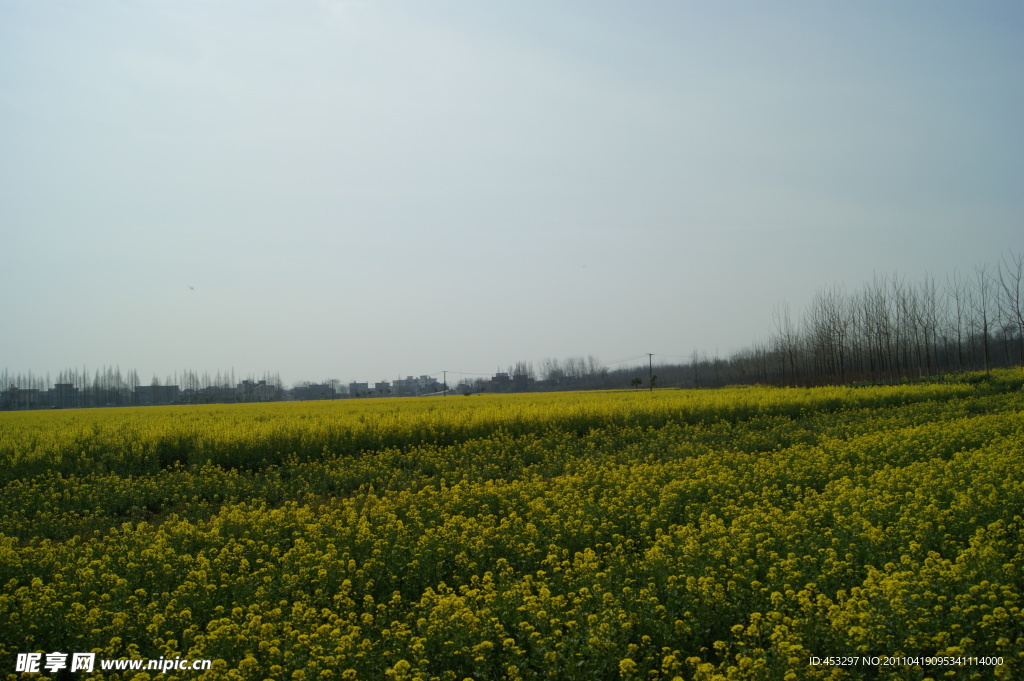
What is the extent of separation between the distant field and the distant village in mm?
71348

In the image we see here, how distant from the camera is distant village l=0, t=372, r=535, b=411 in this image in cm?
7725

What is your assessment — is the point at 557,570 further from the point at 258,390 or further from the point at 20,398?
the point at 258,390

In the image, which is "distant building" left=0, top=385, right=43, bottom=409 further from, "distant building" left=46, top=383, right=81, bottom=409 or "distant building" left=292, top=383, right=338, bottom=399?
"distant building" left=292, top=383, right=338, bottom=399

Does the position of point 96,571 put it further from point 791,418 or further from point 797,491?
point 791,418

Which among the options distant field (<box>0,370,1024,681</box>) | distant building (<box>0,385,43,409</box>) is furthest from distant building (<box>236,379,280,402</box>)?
distant field (<box>0,370,1024,681</box>)

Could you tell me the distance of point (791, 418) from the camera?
75.2ft

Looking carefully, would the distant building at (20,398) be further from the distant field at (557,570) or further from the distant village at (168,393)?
the distant field at (557,570)

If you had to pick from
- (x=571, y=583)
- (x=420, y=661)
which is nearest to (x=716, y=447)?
(x=571, y=583)

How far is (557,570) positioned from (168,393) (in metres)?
104

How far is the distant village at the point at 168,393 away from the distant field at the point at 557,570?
234ft

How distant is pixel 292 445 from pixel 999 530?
14964 millimetres

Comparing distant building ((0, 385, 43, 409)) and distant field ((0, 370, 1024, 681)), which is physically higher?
distant building ((0, 385, 43, 409))

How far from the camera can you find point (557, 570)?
607cm

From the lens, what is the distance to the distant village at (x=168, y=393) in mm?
77250
